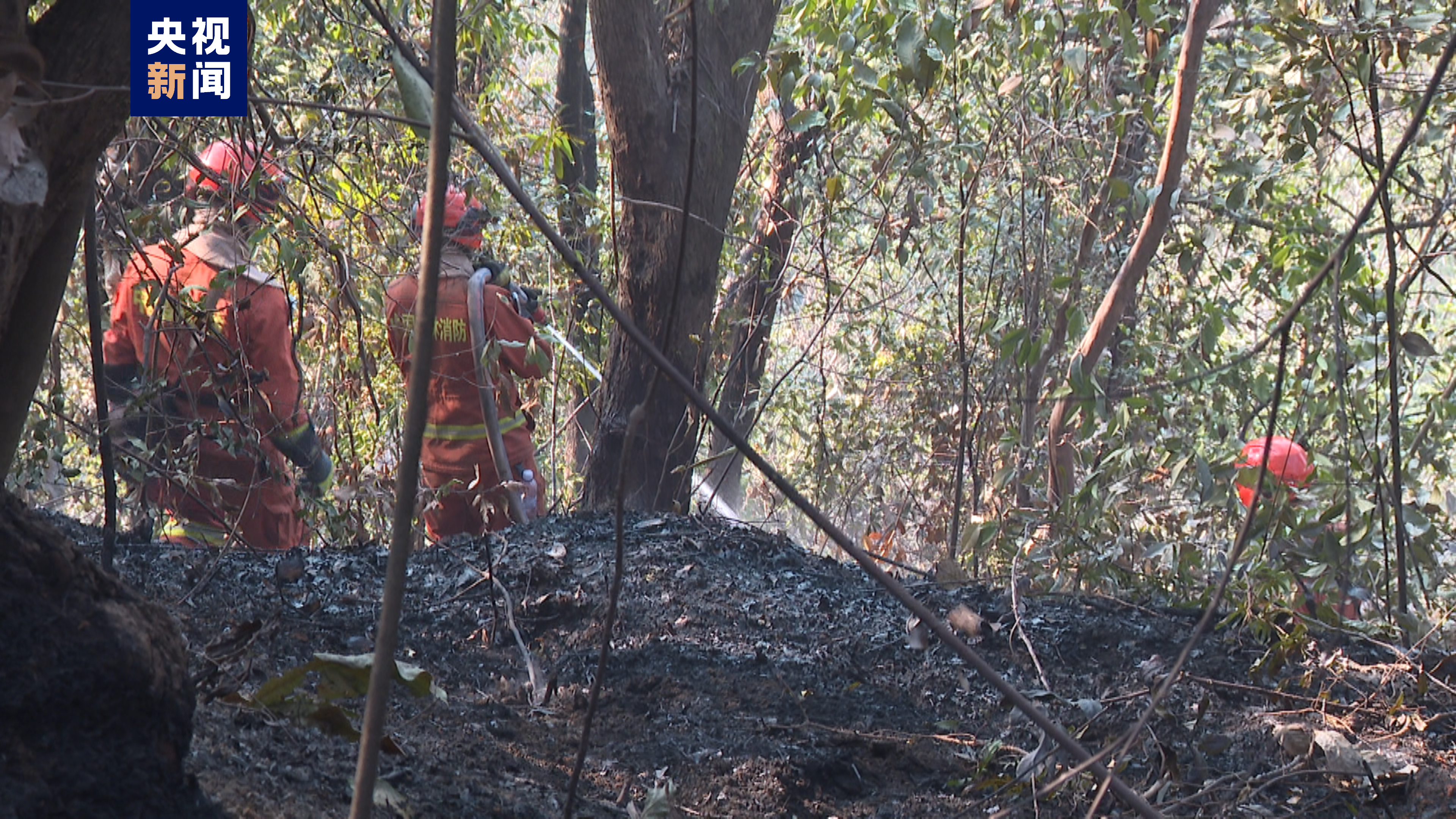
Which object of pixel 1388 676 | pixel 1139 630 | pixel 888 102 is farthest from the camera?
pixel 888 102

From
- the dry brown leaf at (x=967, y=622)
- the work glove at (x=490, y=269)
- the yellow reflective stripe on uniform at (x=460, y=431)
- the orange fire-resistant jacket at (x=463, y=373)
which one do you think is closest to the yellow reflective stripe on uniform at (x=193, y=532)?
the orange fire-resistant jacket at (x=463, y=373)

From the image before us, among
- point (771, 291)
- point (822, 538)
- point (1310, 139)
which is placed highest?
point (1310, 139)

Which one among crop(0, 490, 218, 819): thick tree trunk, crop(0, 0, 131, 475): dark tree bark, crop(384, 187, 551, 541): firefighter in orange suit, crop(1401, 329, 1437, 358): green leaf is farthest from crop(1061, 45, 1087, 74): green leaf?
crop(0, 490, 218, 819): thick tree trunk

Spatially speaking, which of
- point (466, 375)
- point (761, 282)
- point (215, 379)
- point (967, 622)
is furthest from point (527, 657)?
point (466, 375)

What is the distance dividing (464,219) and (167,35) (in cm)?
149

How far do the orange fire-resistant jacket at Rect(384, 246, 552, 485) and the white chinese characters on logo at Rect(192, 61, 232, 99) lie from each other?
1081mm

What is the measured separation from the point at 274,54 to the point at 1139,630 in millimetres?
3299

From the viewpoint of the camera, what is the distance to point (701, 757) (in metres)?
1.92

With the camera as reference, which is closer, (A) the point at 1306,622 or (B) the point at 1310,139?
(A) the point at 1306,622

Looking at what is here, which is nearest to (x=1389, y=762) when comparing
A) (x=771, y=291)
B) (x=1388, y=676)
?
(x=1388, y=676)

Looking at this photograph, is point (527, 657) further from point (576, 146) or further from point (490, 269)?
point (576, 146)

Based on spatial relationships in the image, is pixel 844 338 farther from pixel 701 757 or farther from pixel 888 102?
pixel 701 757

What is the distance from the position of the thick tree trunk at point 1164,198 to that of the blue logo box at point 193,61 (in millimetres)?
2004

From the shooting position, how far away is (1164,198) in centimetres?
266
